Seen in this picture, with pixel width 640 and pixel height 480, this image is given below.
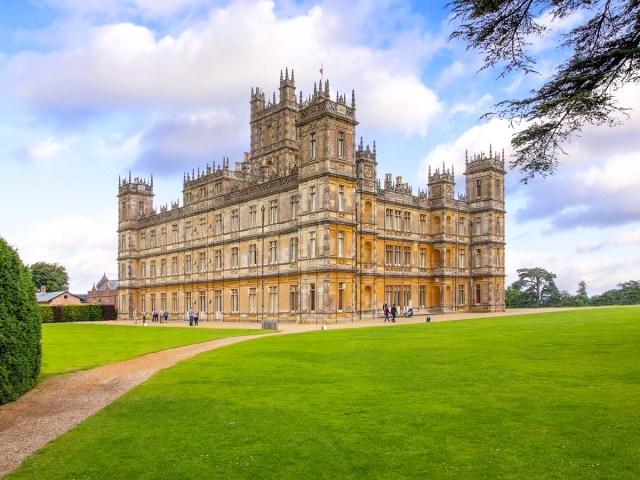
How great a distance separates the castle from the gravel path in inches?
915

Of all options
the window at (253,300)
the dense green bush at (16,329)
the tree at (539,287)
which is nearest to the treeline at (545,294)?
the tree at (539,287)

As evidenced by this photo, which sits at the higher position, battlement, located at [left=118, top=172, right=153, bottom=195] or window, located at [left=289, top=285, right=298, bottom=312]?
battlement, located at [left=118, top=172, right=153, bottom=195]

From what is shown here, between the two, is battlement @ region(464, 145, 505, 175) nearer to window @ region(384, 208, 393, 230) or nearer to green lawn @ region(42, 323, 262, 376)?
window @ region(384, 208, 393, 230)

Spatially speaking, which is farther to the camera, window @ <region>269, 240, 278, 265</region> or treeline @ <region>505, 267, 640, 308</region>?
treeline @ <region>505, 267, 640, 308</region>

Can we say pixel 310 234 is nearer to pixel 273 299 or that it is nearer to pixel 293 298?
pixel 293 298

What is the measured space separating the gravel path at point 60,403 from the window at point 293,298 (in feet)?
78.8

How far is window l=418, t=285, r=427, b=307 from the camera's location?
54.8 meters

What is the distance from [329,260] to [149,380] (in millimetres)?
26312

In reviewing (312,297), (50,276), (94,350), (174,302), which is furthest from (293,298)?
(50,276)

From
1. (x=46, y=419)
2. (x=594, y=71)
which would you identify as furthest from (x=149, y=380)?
(x=594, y=71)

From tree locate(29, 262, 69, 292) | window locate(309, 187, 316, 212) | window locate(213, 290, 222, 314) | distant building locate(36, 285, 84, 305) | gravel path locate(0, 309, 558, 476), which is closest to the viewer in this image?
gravel path locate(0, 309, 558, 476)

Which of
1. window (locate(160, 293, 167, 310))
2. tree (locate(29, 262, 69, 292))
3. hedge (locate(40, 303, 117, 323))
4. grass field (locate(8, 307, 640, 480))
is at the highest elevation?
tree (locate(29, 262, 69, 292))

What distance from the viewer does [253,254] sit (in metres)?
50.7

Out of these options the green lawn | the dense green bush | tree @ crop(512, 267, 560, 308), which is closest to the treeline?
tree @ crop(512, 267, 560, 308)
